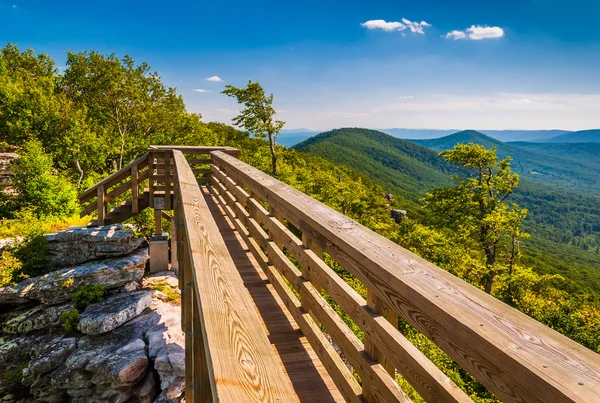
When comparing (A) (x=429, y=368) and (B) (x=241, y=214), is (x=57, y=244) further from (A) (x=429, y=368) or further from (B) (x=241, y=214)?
(A) (x=429, y=368)

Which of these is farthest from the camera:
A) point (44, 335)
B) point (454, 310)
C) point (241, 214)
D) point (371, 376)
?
point (44, 335)

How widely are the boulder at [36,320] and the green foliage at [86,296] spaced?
1.20 feet

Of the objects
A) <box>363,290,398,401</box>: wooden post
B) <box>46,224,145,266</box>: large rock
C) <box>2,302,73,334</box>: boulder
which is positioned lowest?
<box>2,302,73,334</box>: boulder

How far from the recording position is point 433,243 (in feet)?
85.7

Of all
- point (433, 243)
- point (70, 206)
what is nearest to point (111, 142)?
point (70, 206)

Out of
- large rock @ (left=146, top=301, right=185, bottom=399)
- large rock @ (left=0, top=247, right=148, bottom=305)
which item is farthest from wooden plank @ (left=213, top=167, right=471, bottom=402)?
large rock @ (left=0, top=247, right=148, bottom=305)

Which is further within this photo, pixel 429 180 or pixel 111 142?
pixel 429 180

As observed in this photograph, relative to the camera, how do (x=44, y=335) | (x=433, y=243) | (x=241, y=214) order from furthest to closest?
1. (x=433, y=243)
2. (x=44, y=335)
3. (x=241, y=214)

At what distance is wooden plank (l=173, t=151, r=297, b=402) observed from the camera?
789mm

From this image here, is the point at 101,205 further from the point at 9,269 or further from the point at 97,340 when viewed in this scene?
the point at 9,269

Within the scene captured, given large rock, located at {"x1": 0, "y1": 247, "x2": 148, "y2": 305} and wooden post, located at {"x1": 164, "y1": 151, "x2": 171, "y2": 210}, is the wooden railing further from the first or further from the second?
large rock, located at {"x1": 0, "y1": 247, "x2": 148, "y2": 305}

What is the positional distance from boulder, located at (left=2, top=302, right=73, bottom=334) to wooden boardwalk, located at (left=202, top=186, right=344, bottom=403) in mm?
8502

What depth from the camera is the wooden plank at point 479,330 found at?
2.97ft

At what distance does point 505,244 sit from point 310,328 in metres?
25.1
